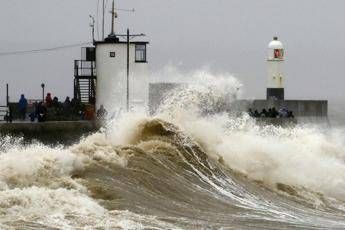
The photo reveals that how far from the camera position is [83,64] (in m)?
27.0

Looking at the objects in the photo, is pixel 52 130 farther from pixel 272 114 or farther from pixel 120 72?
pixel 272 114

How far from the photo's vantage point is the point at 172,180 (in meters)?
13.6

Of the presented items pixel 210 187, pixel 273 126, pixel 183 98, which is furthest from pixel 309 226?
pixel 273 126

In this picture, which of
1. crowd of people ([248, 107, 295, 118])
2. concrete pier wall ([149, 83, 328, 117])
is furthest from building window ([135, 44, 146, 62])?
concrete pier wall ([149, 83, 328, 117])

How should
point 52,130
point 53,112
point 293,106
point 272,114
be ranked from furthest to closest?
1. point 293,106
2. point 272,114
3. point 53,112
4. point 52,130

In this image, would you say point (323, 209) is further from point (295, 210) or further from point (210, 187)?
point (210, 187)

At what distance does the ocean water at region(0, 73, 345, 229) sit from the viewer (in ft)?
35.7

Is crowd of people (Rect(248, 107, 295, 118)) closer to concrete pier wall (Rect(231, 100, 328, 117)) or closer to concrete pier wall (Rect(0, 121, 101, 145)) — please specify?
concrete pier wall (Rect(231, 100, 328, 117))

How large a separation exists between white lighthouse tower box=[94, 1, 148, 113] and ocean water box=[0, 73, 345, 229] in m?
4.71

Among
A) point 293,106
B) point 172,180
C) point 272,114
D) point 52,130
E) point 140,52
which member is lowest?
point 172,180

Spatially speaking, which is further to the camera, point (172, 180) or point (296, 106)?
point (296, 106)

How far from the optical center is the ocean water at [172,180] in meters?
10.9

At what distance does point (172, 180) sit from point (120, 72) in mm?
12593

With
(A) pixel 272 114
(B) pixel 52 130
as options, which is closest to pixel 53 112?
(B) pixel 52 130
